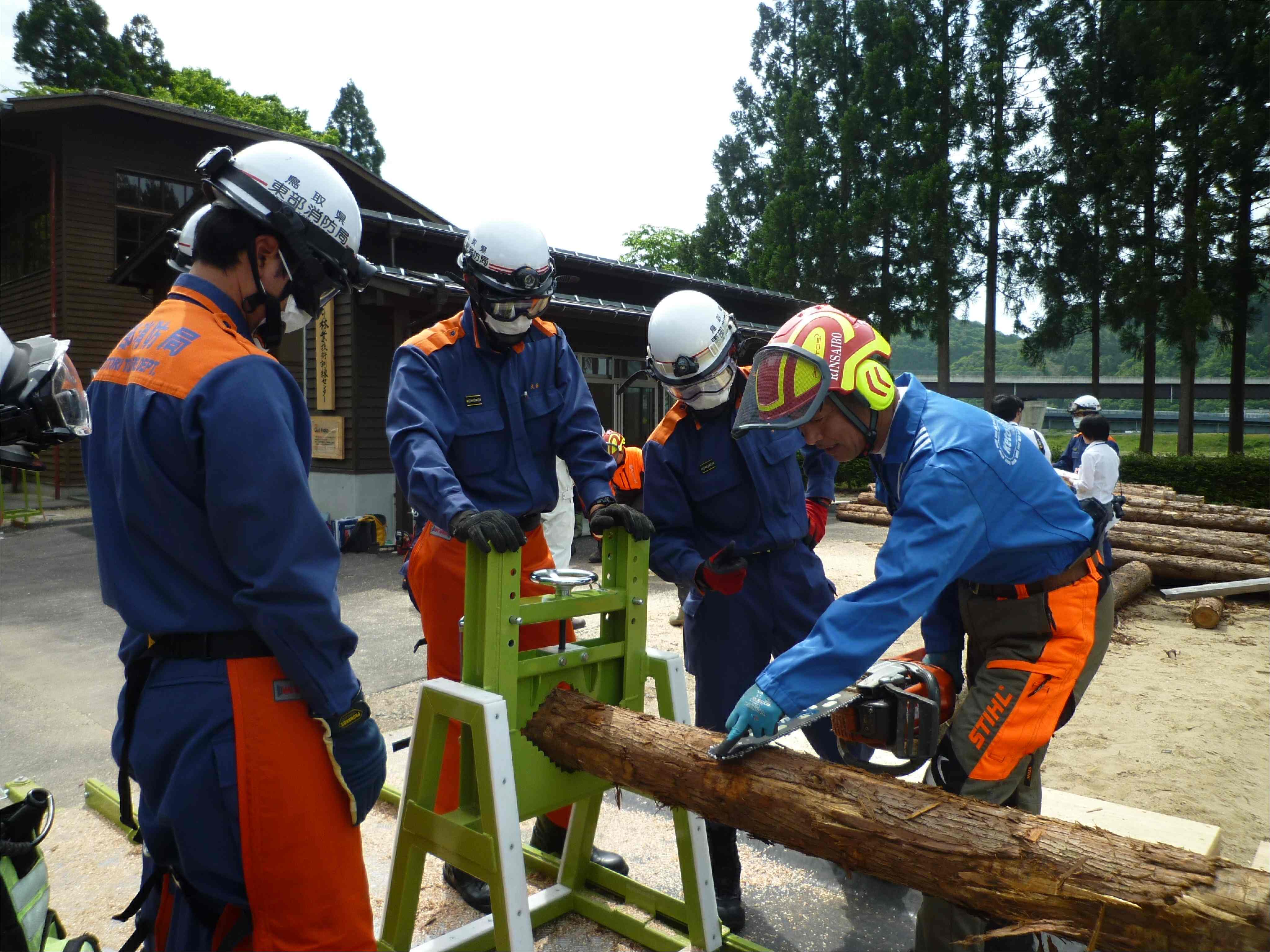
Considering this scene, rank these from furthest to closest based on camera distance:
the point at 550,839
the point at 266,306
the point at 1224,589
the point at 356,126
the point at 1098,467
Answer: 1. the point at 356,126
2. the point at 1224,589
3. the point at 1098,467
4. the point at 550,839
5. the point at 266,306

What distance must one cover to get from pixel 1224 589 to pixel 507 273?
342 inches

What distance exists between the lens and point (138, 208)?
14.8 meters

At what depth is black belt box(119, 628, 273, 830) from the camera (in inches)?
60.4

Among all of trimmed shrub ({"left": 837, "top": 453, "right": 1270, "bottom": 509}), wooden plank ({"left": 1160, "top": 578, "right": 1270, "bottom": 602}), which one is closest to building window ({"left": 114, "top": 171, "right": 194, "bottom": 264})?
wooden plank ({"left": 1160, "top": 578, "right": 1270, "bottom": 602})

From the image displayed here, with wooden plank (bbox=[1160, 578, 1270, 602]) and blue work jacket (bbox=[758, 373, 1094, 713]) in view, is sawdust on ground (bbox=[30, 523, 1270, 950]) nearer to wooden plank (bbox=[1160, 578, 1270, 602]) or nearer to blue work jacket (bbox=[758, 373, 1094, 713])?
wooden plank (bbox=[1160, 578, 1270, 602])

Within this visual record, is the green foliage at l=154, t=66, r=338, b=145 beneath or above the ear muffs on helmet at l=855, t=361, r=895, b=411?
above

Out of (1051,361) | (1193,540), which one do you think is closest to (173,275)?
(1193,540)

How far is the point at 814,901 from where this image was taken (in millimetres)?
2918

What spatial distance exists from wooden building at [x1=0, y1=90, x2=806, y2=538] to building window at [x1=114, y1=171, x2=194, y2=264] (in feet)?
0.09

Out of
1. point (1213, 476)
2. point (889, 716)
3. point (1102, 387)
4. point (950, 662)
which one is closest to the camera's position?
point (889, 716)

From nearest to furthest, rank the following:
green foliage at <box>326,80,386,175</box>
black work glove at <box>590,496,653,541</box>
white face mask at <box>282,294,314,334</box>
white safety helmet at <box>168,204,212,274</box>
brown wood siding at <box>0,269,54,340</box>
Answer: white face mask at <box>282,294,314,334</box>, white safety helmet at <box>168,204,212,274</box>, black work glove at <box>590,496,653,541</box>, brown wood siding at <box>0,269,54,340</box>, green foliage at <box>326,80,386,175</box>

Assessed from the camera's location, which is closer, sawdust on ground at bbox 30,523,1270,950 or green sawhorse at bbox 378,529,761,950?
green sawhorse at bbox 378,529,761,950

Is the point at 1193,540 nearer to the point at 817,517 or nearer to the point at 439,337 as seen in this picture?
the point at 817,517

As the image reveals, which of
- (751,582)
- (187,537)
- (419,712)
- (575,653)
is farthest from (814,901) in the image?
(187,537)
